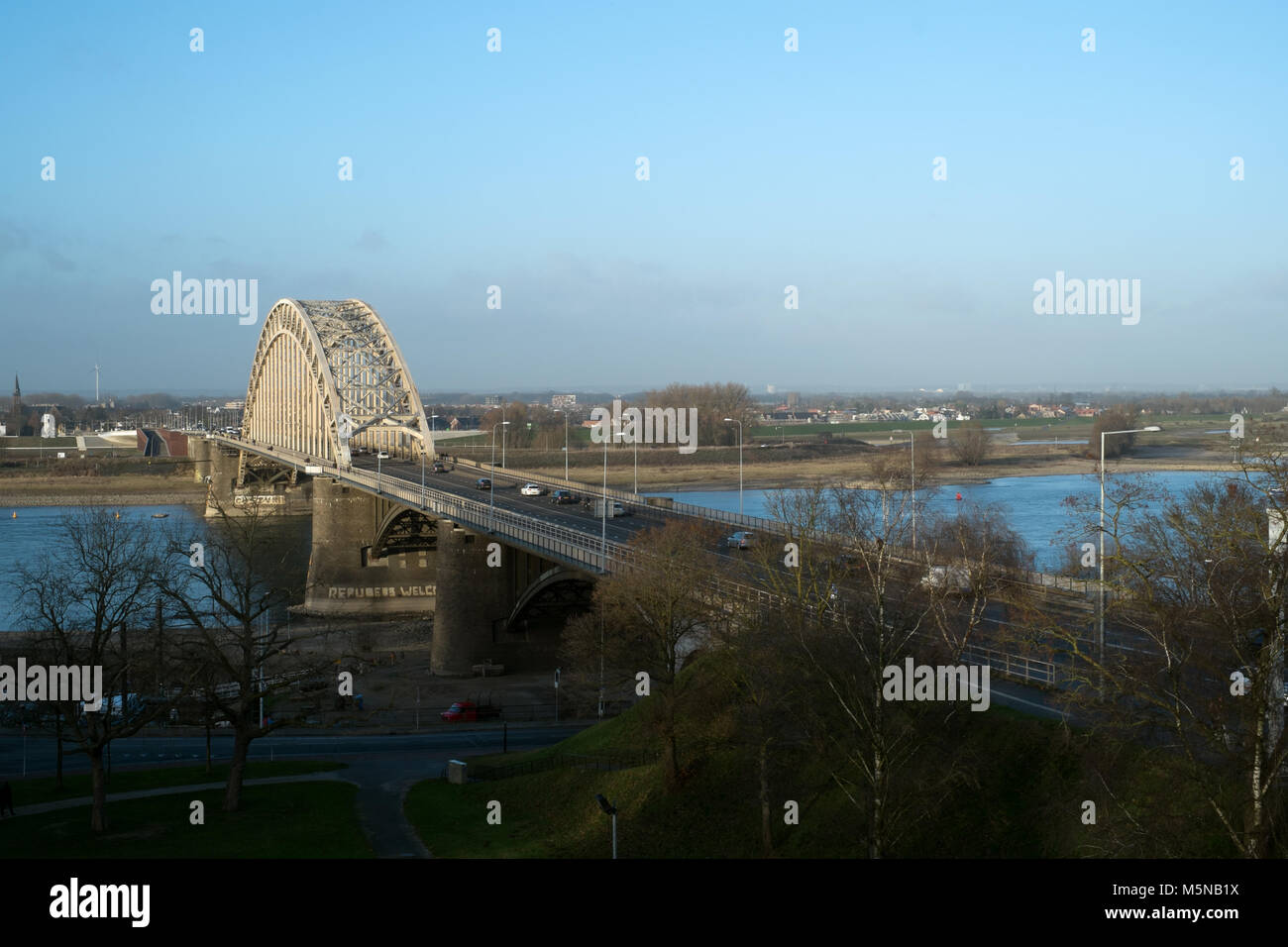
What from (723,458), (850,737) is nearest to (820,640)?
(850,737)

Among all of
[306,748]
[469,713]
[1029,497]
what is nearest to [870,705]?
[306,748]

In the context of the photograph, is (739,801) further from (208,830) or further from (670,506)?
(670,506)

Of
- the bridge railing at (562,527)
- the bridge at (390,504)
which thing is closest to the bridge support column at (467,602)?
the bridge at (390,504)

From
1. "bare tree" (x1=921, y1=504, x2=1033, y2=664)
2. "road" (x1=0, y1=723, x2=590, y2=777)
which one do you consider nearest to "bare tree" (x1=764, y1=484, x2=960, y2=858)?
"bare tree" (x1=921, y1=504, x2=1033, y2=664)

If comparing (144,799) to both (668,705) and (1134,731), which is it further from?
(1134,731)

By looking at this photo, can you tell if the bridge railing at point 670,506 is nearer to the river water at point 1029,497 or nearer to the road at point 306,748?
the river water at point 1029,497

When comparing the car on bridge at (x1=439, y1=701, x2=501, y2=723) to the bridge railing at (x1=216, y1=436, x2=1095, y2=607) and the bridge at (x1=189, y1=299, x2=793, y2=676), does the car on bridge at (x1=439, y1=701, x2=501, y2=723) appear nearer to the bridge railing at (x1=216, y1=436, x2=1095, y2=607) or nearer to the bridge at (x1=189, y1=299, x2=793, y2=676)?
the bridge at (x1=189, y1=299, x2=793, y2=676)
